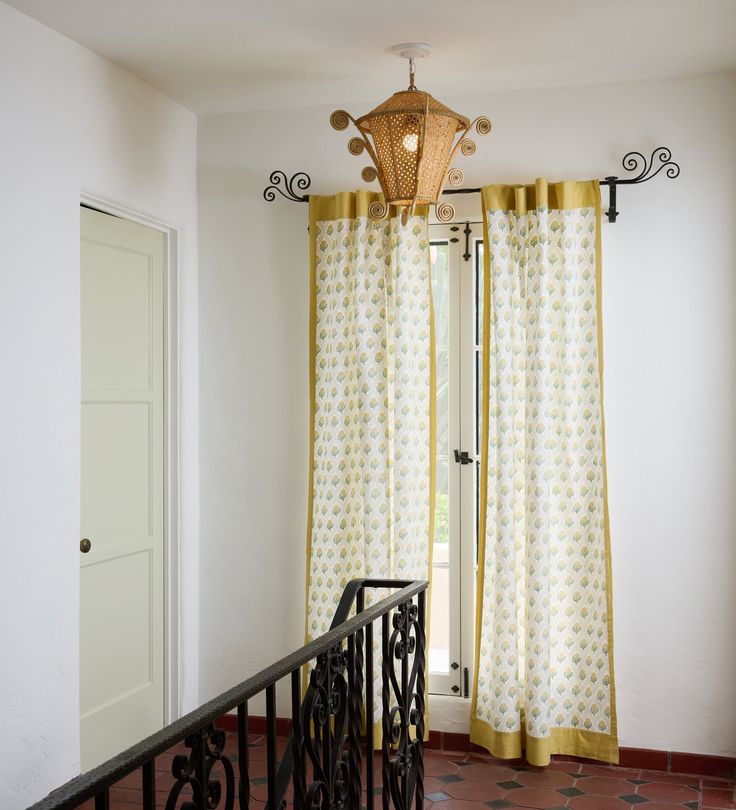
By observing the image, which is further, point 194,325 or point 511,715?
point 194,325

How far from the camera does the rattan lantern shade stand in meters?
3.24

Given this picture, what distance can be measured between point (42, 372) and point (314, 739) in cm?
160

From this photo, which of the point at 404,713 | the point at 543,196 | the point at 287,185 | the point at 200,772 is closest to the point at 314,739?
the point at 404,713

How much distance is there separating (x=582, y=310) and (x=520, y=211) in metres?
0.47

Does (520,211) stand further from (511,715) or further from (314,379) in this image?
(511,715)

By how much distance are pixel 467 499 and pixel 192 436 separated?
125 cm

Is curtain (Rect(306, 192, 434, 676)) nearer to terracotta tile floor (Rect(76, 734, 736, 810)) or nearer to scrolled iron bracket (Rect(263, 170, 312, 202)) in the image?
scrolled iron bracket (Rect(263, 170, 312, 202))

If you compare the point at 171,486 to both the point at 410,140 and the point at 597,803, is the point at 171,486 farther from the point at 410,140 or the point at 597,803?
the point at 597,803

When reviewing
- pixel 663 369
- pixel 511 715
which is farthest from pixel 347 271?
pixel 511 715

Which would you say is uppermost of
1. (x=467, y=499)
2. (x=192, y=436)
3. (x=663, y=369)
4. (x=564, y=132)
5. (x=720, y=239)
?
(x=564, y=132)

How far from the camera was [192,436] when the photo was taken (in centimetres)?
414

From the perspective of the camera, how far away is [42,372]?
10.2ft

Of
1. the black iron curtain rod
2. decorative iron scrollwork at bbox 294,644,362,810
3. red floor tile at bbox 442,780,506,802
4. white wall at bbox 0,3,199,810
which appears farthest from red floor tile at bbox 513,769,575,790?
the black iron curtain rod

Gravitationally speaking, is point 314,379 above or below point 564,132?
below
